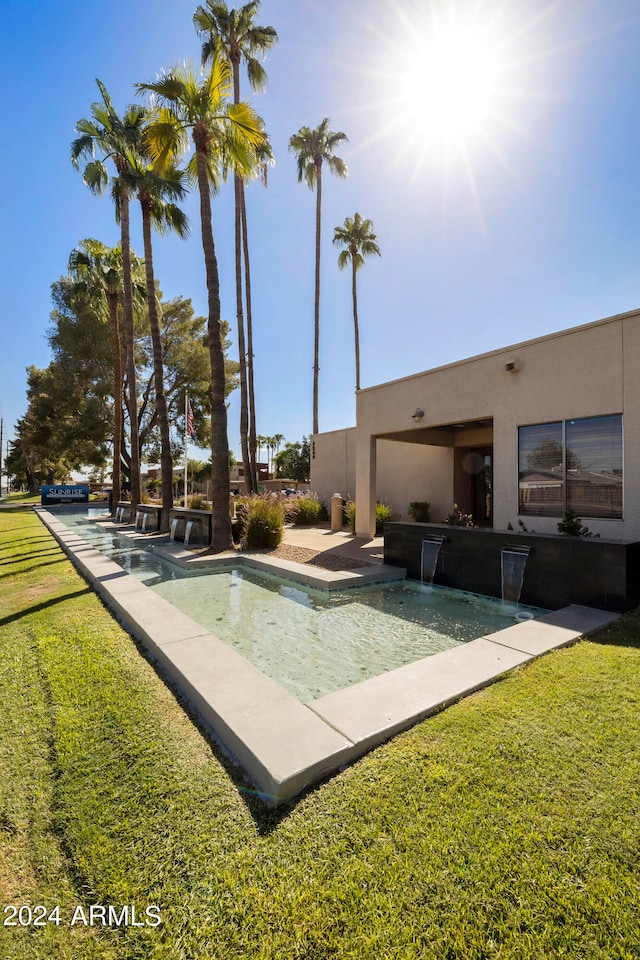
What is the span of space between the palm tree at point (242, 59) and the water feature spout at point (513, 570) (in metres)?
12.4

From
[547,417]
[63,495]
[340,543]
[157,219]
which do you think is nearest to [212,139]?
[157,219]

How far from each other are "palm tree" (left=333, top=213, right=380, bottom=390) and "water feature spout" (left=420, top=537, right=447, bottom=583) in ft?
62.8

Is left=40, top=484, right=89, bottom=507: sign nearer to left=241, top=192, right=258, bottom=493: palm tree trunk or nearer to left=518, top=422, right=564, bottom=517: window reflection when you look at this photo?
left=241, top=192, right=258, bottom=493: palm tree trunk

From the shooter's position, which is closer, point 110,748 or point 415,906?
point 415,906

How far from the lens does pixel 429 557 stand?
7227 mm

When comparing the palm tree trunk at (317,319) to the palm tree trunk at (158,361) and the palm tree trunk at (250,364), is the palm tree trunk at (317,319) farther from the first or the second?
the palm tree trunk at (158,361)

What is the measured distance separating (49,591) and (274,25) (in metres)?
21.9

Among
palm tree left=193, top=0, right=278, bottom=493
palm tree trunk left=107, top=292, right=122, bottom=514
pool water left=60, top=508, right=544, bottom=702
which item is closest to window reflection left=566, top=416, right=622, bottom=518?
pool water left=60, top=508, right=544, bottom=702

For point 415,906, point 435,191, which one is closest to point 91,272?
point 435,191

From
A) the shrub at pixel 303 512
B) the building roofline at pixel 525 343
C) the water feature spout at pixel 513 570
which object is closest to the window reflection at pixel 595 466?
the building roofline at pixel 525 343

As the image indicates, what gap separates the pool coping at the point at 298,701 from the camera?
2.21 m

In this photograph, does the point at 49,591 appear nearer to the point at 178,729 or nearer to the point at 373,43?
the point at 178,729

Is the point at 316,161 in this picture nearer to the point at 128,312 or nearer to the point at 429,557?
the point at 128,312

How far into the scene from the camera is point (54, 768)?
2252mm
